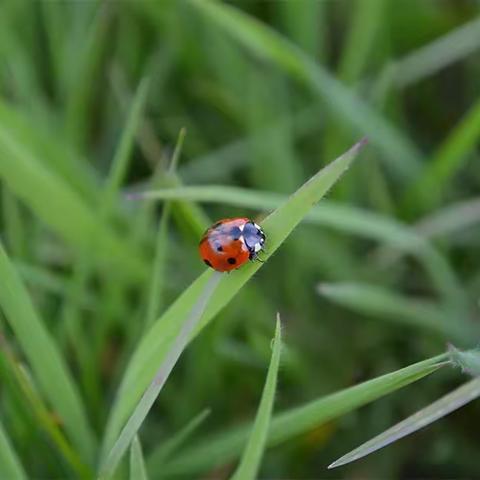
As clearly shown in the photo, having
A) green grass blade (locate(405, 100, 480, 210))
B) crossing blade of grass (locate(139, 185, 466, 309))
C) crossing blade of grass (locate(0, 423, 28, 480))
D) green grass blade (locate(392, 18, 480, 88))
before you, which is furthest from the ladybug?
green grass blade (locate(392, 18, 480, 88))

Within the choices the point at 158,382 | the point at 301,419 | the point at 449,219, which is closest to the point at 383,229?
the point at 449,219

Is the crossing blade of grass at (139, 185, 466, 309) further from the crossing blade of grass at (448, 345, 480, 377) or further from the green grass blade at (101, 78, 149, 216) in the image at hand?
the crossing blade of grass at (448, 345, 480, 377)

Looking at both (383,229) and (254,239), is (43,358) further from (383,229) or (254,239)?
(383,229)

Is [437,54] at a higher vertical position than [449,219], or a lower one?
higher

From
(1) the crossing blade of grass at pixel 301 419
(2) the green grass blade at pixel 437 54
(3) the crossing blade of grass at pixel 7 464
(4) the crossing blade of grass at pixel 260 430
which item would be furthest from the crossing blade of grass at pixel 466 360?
(2) the green grass blade at pixel 437 54

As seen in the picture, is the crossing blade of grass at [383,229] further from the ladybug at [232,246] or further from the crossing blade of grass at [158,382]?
the crossing blade of grass at [158,382]

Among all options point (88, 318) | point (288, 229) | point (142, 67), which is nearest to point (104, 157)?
point (142, 67)
